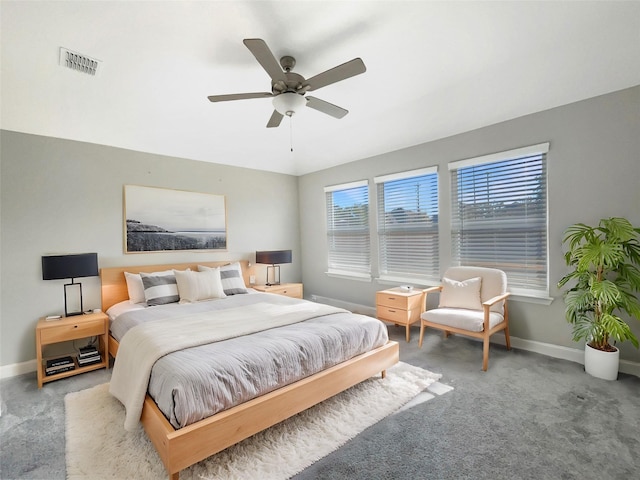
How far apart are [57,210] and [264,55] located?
3.06 meters

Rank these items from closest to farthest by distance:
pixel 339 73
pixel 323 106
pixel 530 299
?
1. pixel 339 73
2. pixel 323 106
3. pixel 530 299

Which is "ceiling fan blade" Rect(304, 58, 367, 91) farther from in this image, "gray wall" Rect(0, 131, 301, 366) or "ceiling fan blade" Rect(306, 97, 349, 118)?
"gray wall" Rect(0, 131, 301, 366)

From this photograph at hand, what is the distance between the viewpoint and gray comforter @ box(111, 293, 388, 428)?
5.62 ft

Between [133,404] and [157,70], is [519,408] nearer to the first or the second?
[133,404]

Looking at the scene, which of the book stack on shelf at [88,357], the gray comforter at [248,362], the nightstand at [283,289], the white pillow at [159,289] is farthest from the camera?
the nightstand at [283,289]

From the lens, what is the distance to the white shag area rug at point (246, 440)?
175 centimetres

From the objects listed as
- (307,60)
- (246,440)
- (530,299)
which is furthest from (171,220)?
(530,299)

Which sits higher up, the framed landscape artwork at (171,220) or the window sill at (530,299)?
the framed landscape artwork at (171,220)

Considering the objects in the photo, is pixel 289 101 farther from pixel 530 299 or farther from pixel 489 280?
pixel 530 299

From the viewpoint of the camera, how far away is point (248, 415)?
184 centimetres

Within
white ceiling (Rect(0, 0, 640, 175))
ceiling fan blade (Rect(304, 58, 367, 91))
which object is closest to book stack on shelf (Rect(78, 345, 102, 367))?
white ceiling (Rect(0, 0, 640, 175))

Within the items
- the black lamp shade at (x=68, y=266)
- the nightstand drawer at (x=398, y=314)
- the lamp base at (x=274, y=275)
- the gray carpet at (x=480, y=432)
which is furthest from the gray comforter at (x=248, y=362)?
the lamp base at (x=274, y=275)

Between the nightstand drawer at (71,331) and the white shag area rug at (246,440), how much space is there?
2.07ft

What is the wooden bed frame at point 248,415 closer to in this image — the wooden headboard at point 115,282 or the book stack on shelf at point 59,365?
the book stack on shelf at point 59,365
